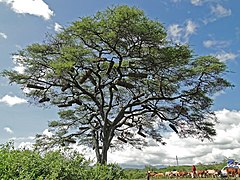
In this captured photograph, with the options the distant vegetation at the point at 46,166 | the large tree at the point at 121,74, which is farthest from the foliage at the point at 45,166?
the large tree at the point at 121,74

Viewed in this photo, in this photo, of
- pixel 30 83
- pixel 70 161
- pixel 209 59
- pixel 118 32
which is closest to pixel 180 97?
pixel 209 59

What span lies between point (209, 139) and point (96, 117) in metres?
7.69

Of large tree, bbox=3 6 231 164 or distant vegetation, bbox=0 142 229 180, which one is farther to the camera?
large tree, bbox=3 6 231 164

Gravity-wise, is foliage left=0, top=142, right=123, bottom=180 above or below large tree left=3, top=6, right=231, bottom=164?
below

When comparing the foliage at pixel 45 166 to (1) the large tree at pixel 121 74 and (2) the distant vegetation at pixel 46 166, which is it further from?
(1) the large tree at pixel 121 74

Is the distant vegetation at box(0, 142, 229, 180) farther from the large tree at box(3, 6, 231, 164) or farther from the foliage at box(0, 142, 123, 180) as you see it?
the large tree at box(3, 6, 231, 164)

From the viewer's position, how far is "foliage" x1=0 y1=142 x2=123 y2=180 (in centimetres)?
635

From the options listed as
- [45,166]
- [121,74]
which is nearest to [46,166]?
[45,166]

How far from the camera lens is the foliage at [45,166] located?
6346 millimetres

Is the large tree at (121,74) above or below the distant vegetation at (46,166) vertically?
above

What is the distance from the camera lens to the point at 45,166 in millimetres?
7145

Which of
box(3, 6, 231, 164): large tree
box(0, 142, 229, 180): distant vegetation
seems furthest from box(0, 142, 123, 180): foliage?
box(3, 6, 231, 164): large tree

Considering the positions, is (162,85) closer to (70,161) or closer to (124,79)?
(124,79)

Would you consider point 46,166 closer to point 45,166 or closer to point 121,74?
point 45,166
